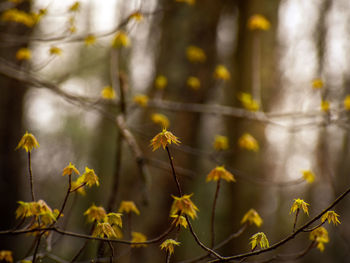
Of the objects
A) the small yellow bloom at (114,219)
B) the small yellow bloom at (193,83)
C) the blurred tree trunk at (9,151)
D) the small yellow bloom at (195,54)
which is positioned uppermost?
the small yellow bloom at (195,54)

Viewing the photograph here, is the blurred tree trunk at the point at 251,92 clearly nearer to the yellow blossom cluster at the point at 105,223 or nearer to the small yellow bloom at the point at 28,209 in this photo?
the yellow blossom cluster at the point at 105,223

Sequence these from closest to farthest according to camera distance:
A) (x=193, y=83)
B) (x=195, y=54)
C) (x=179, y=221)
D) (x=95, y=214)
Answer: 1. (x=179, y=221)
2. (x=95, y=214)
3. (x=193, y=83)
4. (x=195, y=54)

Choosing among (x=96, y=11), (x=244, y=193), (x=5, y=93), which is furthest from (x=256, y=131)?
(x=96, y=11)

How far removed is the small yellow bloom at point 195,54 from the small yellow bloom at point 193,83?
0.24 m

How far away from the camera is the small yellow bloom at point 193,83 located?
3674 millimetres

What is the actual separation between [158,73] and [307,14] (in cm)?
285

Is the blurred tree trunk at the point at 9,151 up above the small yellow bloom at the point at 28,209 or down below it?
above

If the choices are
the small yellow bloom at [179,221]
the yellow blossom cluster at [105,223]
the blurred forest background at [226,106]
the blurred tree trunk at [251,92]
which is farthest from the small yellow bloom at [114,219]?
the blurred tree trunk at [251,92]

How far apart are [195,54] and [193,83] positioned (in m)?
0.40

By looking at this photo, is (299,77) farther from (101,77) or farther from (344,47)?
(101,77)

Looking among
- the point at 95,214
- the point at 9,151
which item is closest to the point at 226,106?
the point at 9,151

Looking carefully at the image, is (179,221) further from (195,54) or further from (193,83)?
(195,54)

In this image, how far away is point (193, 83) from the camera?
144 inches

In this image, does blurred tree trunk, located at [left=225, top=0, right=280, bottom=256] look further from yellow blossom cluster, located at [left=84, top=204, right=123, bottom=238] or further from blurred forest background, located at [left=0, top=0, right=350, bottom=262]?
yellow blossom cluster, located at [left=84, top=204, right=123, bottom=238]
